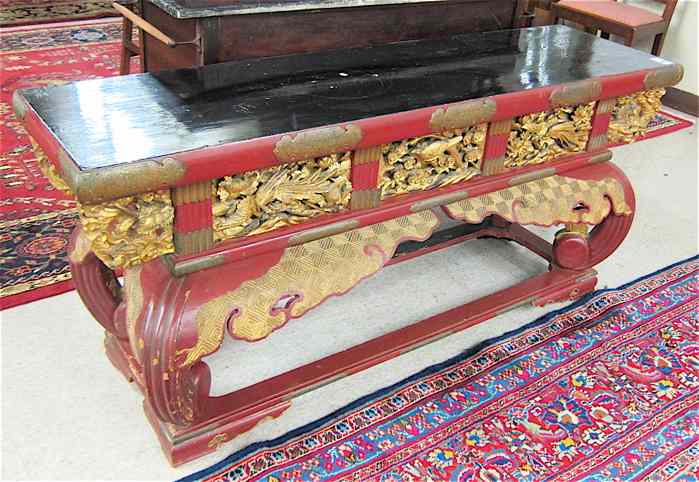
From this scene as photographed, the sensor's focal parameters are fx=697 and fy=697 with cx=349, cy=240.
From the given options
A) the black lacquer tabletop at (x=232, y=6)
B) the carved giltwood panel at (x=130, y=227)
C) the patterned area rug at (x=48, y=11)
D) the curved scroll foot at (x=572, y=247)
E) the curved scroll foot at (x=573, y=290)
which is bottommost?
the curved scroll foot at (x=573, y=290)

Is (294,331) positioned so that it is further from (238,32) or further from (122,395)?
(238,32)

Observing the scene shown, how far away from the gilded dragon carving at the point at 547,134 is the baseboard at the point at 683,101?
230 centimetres

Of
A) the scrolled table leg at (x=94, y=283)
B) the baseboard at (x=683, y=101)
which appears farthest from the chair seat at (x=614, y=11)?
the scrolled table leg at (x=94, y=283)

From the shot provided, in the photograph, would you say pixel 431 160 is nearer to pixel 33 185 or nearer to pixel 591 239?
pixel 591 239

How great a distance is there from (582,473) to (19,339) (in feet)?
4.75

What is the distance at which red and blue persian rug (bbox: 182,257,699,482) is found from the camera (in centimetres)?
154

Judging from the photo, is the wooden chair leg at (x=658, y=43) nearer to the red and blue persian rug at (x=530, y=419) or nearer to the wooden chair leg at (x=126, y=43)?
the red and blue persian rug at (x=530, y=419)

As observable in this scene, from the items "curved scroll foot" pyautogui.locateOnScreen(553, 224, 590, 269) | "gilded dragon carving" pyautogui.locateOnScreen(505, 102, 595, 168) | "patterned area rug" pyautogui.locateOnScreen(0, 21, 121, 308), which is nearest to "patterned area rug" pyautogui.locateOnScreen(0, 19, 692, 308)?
"patterned area rug" pyautogui.locateOnScreen(0, 21, 121, 308)

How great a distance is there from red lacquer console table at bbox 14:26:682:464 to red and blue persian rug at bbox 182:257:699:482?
0.11 metres

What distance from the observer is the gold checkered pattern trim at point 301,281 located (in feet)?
4.50

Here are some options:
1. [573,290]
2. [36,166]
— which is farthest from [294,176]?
[36,166]

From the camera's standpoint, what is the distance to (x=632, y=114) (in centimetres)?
194

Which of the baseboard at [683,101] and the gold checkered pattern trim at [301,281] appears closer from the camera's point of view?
the gold checkered pattern trim at [301,281]

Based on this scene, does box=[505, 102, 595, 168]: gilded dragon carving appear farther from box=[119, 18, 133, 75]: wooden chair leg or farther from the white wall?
the white wall
